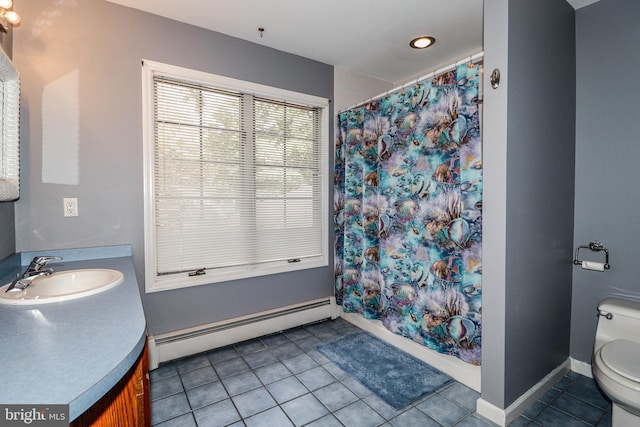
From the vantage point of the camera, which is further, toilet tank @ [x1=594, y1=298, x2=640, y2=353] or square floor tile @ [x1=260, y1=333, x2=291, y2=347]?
square floor tile @ [x1=260, y1=333, x2=291, y2=347]

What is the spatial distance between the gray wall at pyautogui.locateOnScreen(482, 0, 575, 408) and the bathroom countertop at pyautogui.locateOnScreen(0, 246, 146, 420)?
1688 millimetres

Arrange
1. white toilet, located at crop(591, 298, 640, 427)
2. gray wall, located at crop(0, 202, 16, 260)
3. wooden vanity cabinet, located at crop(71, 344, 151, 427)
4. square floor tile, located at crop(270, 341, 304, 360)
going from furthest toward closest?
1. square floor tile, located at crop(270, 341, 304, 360)
2. gray wall, located at crop(0, 202, 16, 260)
3. white toilet, located at crop(591, 298, 640, 427)
4. wooden vanity cabinet, located at crop(71, 344, 151, 427)

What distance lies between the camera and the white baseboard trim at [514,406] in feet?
5.39

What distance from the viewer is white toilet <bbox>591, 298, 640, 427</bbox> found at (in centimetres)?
133

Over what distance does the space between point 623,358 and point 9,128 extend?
3149 mm

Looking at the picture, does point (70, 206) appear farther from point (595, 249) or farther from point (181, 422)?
point (595, 249)

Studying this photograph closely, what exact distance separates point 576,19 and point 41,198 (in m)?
3.65

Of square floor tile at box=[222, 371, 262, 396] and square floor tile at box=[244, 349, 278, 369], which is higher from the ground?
square floor tile at box=[244, 349, 278, 369]

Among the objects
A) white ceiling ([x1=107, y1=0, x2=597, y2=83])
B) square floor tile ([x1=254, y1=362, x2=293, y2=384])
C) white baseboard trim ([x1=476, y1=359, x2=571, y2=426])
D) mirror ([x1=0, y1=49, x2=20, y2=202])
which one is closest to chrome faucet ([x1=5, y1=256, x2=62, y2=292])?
mirror ([x1=0, y1=49, x2=20, y2=202])

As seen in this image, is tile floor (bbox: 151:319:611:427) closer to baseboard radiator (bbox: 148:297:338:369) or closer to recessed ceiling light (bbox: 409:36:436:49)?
baseboard radiator (bbox: 148:297:338:369)

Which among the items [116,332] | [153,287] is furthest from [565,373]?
[153,287]

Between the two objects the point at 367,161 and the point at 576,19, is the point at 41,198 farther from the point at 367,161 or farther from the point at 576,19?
the point at 576,19

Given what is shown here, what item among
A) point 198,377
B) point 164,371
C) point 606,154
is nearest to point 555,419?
point 606,154

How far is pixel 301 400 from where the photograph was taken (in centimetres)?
185
